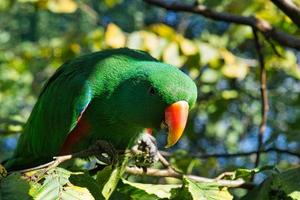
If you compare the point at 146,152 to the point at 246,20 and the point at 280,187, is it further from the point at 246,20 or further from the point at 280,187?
the point at 246,20

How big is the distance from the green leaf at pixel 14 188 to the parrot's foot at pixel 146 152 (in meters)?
0.66

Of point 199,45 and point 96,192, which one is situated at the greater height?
point 96,192

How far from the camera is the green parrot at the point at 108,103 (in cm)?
224

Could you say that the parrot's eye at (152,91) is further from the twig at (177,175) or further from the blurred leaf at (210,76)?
the blurred leaf at (210,76)

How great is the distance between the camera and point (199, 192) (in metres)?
1.57

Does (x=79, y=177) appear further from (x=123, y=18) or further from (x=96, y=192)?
(x=123, y=18)

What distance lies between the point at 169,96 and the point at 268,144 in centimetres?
49

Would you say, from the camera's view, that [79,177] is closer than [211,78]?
Yes

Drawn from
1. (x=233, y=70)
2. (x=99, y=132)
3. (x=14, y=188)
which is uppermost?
(x=14, y=188)

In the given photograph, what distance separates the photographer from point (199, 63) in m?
3.22

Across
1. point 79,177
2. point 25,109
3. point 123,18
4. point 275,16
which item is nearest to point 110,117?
point 79,177

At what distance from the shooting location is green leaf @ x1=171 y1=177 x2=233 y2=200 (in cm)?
157

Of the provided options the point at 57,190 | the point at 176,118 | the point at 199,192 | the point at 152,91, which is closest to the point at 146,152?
the point at 176,118

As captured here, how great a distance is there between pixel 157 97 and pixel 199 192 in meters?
0.78
